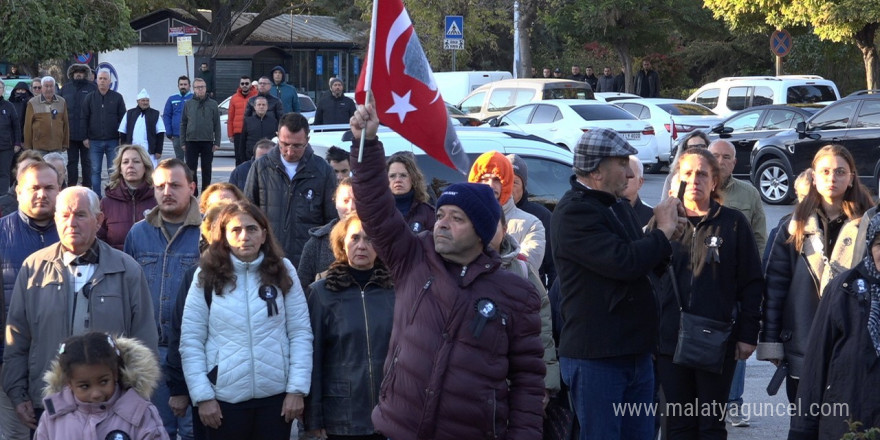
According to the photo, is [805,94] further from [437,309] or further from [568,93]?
[437,309]

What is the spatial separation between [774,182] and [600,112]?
4.86 meters

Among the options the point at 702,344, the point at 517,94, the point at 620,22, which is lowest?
the point at 702,344

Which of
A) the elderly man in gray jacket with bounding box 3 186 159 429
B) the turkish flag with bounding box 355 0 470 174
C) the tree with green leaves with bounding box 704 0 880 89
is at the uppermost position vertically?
the tree with green leaves with bounding box 704 0 880 89

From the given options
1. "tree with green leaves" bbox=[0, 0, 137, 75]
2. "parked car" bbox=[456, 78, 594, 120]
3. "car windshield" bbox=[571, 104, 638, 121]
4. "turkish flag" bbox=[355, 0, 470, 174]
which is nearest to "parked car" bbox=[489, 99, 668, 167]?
"car windshield" bbox=[571, 104, 638, 121]

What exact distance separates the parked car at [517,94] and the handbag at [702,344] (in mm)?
21725

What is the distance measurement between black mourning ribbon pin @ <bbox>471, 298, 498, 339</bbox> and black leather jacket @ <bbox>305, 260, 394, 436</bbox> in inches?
59.6

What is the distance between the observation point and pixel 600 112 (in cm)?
2420

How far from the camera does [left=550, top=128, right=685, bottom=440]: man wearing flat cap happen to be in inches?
203

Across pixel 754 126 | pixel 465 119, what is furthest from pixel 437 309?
pixel 465 119

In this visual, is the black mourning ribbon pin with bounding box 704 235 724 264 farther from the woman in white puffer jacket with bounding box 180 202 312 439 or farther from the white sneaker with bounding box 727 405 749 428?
the woman in white puffer jacket with bounding box 180 202 312 439

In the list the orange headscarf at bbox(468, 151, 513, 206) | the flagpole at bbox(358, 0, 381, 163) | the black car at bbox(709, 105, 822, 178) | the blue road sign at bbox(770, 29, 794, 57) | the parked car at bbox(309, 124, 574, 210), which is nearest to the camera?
the flagpole at bbox(358, 0, 381, 163)

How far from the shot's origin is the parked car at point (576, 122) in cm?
2362

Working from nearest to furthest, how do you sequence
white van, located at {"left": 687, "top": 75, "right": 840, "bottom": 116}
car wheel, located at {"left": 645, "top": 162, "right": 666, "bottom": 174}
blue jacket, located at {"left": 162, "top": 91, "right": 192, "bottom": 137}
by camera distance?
blue jacket, located at {"left": 162, "top": 91, "right": 192, "bottom": 137}, car wheel, located at {"left": 645, "top": 162, "right": 666, "bottom": 174}, white van, located at {"left": 687, "top": 75, "right": 840, "bottom": 116}

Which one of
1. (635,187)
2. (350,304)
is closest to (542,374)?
(350,304)
